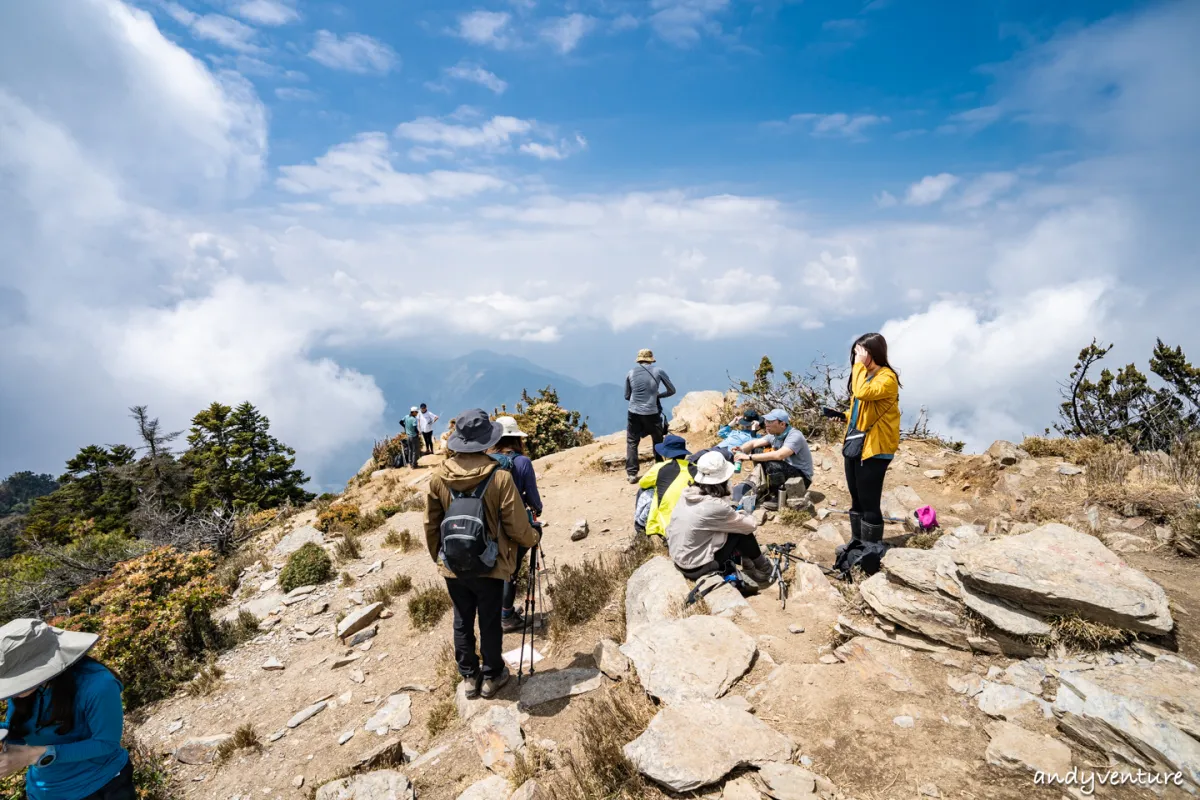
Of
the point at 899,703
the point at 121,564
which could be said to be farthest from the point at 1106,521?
the point at 121,564

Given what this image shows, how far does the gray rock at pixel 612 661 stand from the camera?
477cm

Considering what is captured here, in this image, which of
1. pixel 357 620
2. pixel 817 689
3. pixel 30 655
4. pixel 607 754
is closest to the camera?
pixel 30 655

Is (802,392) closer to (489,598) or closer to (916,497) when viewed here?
(916,497)

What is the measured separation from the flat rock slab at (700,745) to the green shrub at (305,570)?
26.9 ft

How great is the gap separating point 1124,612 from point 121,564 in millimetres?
12869

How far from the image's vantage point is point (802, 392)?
559 inches

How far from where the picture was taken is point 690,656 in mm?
4355

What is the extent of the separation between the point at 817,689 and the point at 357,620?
6.17m

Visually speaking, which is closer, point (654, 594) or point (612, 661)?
point (612, 661)

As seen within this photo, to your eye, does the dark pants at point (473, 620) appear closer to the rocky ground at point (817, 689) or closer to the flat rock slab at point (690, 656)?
the rocky ground at point (817, 689)

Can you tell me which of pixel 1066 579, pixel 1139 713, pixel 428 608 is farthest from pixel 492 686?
pixel 1066 579

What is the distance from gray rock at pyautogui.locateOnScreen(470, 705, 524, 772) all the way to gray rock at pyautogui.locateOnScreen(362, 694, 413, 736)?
3.62ft

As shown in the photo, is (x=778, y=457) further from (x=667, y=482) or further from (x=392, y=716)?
(x=392, y=716)

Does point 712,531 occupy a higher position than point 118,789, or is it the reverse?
point 712,531
